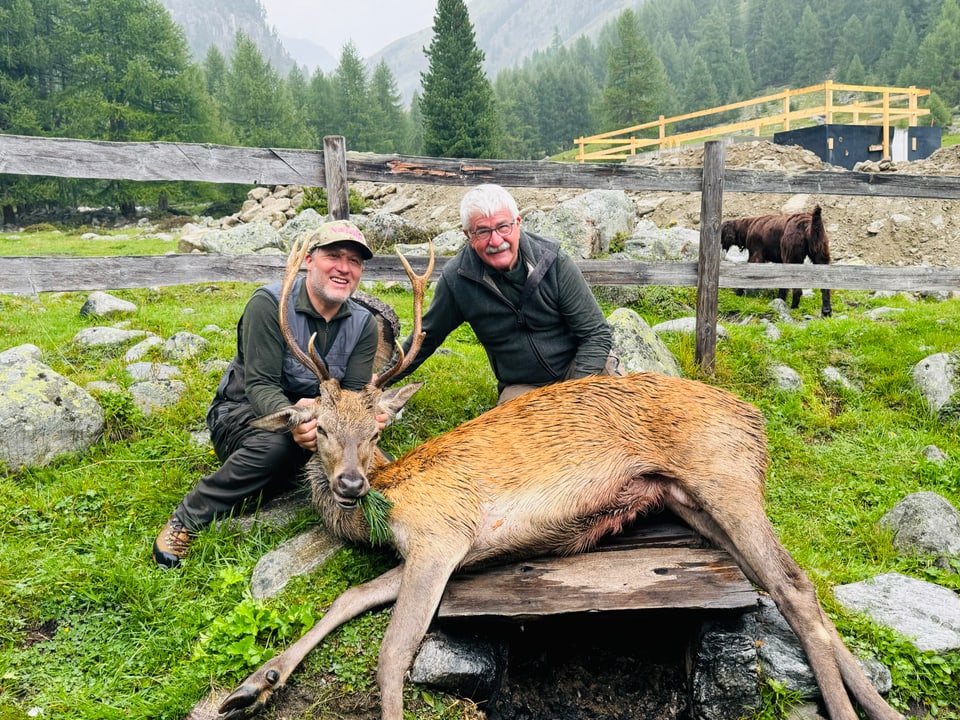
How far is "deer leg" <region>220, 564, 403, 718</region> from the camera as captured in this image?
10.0 feet

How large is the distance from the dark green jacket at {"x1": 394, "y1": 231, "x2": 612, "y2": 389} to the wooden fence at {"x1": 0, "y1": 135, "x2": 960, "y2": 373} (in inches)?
62.4

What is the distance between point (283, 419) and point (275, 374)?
1.86 feet

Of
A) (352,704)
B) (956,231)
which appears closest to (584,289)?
(352,704)

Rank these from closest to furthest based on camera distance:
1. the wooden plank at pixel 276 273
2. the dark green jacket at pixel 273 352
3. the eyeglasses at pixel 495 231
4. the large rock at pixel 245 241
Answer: the dark green jacket at pixel 273 352 → the eyeglasses at pixel 495 231 → the wooden plank at pixel 276 273 → the large rock at pixel 245 241

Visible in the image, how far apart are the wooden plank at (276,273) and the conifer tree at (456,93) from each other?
4014 centimetres

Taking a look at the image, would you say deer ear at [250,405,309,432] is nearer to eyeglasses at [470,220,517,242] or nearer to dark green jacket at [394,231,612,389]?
dark green jacket at [394,231,612,389]

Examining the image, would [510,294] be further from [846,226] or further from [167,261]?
[846,226]

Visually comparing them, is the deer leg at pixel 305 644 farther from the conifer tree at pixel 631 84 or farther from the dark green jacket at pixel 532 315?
the conifer tree at pixel 631 84

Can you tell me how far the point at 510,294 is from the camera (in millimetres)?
5039

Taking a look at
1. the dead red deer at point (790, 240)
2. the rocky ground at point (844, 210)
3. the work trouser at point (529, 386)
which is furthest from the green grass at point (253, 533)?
the rocky ground at point (844, 210)

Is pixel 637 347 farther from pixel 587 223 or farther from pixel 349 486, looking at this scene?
pixel 587 223

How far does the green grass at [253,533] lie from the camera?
3.33 m

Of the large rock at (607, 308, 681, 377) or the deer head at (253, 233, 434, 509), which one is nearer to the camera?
the deer head at (253, 233, 434, 509)

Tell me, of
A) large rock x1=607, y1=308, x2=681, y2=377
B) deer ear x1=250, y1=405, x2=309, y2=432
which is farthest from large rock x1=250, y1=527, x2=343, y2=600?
large rock x1=607, y1=308, x2=681, y2=377
